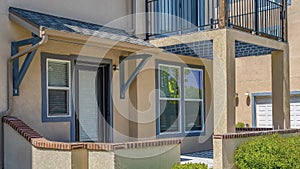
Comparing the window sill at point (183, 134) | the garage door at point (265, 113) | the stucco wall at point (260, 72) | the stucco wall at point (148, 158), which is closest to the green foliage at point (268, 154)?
the stucco wall at point (148, 158)

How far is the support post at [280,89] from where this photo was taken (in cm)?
1178

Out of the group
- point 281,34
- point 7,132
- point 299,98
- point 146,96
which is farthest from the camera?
point 299,98

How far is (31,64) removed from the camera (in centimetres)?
845

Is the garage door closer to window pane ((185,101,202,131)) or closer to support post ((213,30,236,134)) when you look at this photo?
window pane ((185,101,202,131))

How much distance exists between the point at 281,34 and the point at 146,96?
15.3 feet

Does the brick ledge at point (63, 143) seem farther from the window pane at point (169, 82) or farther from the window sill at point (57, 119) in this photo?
the window pane at point (169, 82)

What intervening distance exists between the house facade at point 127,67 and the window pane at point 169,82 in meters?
0.03

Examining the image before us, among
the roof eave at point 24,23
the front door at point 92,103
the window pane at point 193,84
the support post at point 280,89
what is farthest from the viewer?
the window pane at point 193,84

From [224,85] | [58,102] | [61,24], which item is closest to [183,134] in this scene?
[224,85]

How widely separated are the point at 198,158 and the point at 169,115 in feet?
5.70

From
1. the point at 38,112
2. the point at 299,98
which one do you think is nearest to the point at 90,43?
the point at 38,112

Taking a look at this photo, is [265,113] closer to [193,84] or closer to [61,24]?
[193,84]

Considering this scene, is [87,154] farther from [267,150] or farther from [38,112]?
[267,150]

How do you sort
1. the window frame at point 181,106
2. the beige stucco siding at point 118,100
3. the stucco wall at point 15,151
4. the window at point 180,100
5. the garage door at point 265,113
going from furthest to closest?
the garage door at point 265,113, the window at point 180,100, the window frame at point 181,106, the beige stucco siding at point 118,100, the stucco wall at point 15,151
